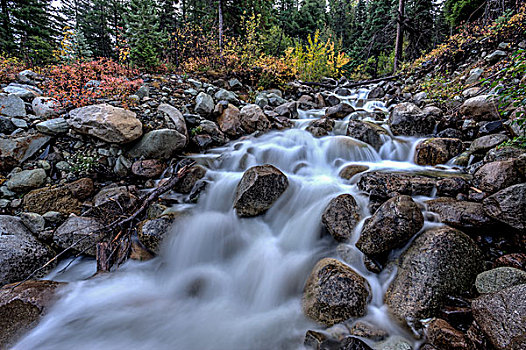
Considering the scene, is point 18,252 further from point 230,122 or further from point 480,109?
point 480,109

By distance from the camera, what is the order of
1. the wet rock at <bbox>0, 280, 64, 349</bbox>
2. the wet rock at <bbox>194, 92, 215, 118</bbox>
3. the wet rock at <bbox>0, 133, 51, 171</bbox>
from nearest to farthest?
the wet rock at <bbox>0, 280, 64, 349</bbox> < the wet rock at <bbox>0, 133, 51, 171</bbox> < the wet rock at <bbox>194, 92, 215, 118</bbox>

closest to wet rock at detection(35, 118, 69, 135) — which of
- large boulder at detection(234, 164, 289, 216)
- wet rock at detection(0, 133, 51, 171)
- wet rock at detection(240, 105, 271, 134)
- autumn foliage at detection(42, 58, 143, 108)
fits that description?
wet rock at detection(0, 133, 51, 171)

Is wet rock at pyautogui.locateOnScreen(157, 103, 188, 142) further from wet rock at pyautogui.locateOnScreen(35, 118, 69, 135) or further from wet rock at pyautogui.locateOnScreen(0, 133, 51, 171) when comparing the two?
wet rock at pyautogui.locateOnScreen(0, 133, 51, 171)

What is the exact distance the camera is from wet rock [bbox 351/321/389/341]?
2.10m

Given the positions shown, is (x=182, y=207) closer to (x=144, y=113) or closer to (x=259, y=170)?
(x=259, y=170)

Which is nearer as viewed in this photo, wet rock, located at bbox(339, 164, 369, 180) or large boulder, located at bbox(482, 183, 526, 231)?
large boulder, located at bbox(482, 183, 526, 231)

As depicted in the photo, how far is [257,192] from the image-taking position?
390 centimetres

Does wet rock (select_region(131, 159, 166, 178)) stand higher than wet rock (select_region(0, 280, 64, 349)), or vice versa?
wet rock (select_region(131, 159, 166, 178))

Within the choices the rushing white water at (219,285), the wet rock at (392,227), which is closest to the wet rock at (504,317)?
the rushing white water at (219,285)

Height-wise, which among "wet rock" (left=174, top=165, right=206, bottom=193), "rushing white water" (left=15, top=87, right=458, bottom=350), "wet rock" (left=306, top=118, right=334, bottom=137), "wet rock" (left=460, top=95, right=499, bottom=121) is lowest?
"rushing white water" (left=15, top=87, right=458, bottom=350)

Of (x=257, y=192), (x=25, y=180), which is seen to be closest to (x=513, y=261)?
(x=257, y=192)

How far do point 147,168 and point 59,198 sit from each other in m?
1.51

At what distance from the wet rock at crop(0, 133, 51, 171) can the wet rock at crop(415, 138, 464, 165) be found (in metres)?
7.62

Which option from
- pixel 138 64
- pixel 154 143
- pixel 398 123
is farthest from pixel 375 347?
pixel 138 64
